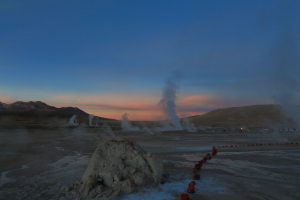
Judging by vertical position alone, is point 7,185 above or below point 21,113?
below

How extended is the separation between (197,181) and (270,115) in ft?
418

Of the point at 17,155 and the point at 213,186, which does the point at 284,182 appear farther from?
the point at 17,155

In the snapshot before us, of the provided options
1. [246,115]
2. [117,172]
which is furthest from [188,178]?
A: [246,115]

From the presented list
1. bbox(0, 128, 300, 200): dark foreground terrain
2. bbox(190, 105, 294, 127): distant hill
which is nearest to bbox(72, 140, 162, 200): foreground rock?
bbox(0, 128, 300, 200): dark foreground terrain

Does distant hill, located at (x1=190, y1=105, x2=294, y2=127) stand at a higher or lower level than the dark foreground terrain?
higher

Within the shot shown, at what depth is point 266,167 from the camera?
1855cm

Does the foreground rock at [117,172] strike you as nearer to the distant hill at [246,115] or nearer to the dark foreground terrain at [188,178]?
the dark foreground terrain at [188,178]

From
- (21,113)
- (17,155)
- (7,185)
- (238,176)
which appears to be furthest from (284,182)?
(21,113)

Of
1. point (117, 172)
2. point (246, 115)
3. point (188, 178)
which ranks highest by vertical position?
point (246, 115)

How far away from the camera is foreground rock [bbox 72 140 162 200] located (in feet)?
41.2

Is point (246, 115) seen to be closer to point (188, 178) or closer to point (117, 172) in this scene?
point (188, 178)

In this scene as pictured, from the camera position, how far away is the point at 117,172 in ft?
43.4

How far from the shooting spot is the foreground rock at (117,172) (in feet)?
41.2

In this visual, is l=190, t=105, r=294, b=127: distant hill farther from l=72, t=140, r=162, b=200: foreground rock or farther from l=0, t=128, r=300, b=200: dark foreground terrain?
l=72, t=140, r=162, b=200: foreground rock
